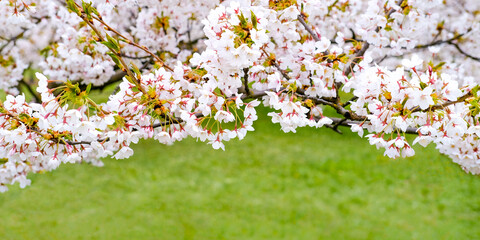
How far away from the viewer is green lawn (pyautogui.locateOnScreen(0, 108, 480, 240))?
6.11m

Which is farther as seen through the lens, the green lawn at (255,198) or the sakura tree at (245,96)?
the green lawn at (255,198)

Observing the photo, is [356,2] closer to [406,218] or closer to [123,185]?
[406,218]

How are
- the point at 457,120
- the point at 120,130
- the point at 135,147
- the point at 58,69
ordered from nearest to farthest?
1. the point at 457,120
2. the point at 120,130
3. the point at 58,69
4. the point at 135,147

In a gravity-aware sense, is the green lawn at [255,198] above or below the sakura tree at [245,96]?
below

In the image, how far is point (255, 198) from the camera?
6934 millimetres

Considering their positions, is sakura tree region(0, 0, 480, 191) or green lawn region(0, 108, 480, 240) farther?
green lawn region(0, 108, 480, 240)

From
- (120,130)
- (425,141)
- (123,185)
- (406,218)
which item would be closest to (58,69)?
(120,130)

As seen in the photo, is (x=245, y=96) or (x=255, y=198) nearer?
(x=245, y=96)

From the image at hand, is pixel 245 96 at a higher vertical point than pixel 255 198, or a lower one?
higher

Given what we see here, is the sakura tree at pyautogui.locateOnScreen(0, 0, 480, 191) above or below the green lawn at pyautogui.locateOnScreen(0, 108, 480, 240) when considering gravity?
above

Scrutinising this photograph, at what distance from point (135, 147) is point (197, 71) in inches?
305

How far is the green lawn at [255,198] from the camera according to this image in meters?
6.11

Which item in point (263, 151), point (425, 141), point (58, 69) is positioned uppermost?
point (58, 69)

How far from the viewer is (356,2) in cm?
424
